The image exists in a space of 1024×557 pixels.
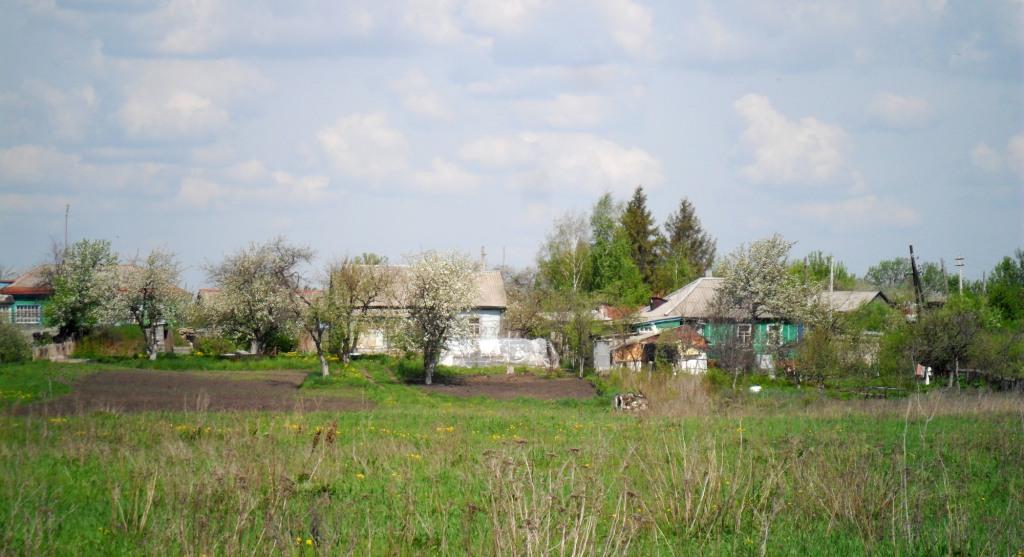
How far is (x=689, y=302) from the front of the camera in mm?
52719

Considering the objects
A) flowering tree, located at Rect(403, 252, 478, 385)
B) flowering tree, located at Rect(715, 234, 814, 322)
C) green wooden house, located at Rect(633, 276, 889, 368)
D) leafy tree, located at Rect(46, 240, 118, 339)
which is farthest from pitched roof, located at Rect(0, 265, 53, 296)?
flowering tree, located at Rect(715, 234, 814, 322)

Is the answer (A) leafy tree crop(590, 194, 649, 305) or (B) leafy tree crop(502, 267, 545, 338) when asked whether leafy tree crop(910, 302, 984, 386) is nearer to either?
(B) leafy tree crop(502, 267, 545, 338)

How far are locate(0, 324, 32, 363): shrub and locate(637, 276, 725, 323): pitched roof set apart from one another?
31.3m

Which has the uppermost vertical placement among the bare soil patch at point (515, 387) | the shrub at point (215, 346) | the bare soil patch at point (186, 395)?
the shrub at point (215, 346)

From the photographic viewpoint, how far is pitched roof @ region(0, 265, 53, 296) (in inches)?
2322

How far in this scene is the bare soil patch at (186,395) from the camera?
63.4ft

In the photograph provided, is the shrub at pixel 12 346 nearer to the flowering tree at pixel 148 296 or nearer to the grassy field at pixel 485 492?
the flowering tree at pixel 148 296

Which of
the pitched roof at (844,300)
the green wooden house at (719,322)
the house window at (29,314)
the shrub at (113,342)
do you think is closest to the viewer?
the green wooden house at (719,322)

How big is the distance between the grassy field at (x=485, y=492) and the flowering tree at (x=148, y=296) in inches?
1387

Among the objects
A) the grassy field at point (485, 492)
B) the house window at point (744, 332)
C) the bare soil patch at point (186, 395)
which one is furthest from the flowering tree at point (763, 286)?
the grassy field at point (485, 492)

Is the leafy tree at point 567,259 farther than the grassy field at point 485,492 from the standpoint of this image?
Yes

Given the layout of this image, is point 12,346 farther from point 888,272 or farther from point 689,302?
point 888,272

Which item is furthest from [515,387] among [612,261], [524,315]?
[612,261]

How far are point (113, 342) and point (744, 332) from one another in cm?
3665
